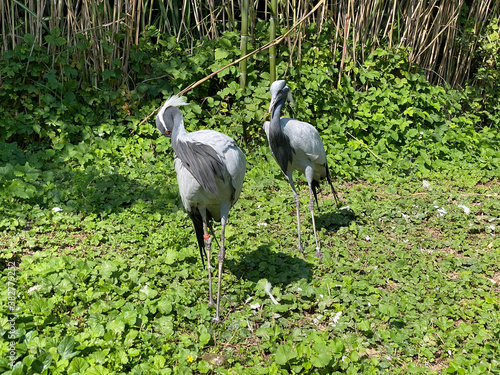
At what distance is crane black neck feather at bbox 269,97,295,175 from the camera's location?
16.0ft

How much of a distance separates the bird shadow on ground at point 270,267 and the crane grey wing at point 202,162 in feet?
3.37

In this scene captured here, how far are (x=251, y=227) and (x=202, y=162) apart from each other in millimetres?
1655

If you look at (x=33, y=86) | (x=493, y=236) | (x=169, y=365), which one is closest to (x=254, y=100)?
(x=33, y=86)

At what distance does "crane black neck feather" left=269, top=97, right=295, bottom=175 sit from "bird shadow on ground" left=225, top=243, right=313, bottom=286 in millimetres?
1011

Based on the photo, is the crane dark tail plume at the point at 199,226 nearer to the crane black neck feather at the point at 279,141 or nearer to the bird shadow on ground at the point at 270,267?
the bird shadow on ground at the point at 270,267

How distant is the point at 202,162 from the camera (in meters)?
3.45

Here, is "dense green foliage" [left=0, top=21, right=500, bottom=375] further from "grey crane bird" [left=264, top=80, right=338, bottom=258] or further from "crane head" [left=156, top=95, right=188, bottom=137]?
"crane head" [left=156, top=95, right=188, bottom=137]

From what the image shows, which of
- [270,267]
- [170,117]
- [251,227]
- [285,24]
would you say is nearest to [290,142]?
[251,227]

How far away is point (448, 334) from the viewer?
3430 millimetres

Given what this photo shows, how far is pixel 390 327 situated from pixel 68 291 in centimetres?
228

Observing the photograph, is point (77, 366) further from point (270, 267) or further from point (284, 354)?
point (270, 267)

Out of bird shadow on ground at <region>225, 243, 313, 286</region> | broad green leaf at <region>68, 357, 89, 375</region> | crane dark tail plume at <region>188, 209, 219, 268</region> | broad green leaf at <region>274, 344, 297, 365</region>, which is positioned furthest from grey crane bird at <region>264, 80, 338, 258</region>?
broad green leaf at <region>68, 357, 89, 375</region>

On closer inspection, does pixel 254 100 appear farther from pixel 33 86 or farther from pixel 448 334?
pixel 448 334

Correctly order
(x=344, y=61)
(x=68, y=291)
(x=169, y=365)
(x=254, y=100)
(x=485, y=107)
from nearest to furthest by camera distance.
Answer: (x=169, y=365) < (x=68, y=291) < (x=254, y=100) < (x=344, y=61) < (x=485, y=107)
